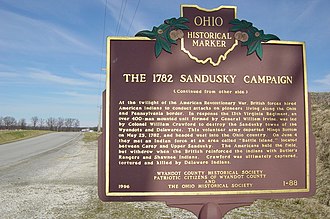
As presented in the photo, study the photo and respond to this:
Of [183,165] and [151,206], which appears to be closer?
[183,165]

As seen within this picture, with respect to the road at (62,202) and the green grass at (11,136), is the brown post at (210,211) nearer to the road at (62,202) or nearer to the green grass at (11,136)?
the road at (62,202)

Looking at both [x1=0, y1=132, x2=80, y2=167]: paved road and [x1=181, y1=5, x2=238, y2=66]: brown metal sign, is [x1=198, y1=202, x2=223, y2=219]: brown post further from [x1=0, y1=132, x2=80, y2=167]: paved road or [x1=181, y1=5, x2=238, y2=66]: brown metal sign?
[x1=0, y1=132, x2=80, y2=167]: paved road

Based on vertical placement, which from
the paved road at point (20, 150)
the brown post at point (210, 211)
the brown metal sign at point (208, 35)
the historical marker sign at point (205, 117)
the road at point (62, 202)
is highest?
the brown metal sign at point (208, 35)

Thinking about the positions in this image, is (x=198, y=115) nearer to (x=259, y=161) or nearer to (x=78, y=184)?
(x=259, y=161)

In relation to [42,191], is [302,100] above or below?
above

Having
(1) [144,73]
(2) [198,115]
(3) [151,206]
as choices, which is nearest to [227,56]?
(2) [198,115]

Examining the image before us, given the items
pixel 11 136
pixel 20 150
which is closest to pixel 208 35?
pixel 20 150

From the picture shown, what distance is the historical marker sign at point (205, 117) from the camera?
124 inches

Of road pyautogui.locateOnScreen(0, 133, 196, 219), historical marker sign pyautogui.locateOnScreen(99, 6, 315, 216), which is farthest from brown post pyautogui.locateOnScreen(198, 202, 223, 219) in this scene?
road pyautogui.locateOnScreen(0, 133, 196, 219)

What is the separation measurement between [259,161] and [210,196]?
68 cm

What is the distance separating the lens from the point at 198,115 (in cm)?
320

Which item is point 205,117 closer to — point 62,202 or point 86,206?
point 86,206

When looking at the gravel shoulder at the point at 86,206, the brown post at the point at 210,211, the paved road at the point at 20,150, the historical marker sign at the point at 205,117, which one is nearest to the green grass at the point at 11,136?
the paved road at the point at 20,150

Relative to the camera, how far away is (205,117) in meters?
3.21
